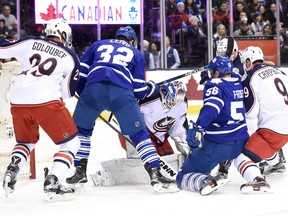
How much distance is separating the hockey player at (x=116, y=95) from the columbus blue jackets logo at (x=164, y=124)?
45 centimetres

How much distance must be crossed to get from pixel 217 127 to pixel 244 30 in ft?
20.7

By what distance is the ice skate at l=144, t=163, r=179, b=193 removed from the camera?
4.68 m

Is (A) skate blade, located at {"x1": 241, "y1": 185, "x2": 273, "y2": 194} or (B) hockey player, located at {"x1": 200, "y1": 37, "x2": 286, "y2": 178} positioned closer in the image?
(A) skate blade, located at {"x1": 241, "y1": 185, "x2": 273, "y2": 194}

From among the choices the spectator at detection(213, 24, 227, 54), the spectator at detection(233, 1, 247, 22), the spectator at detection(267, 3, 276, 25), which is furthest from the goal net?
the spectator at detection(267, 3, 276, 25)

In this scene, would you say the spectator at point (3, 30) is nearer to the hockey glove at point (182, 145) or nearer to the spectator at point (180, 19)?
the spectator at point (180, 19)

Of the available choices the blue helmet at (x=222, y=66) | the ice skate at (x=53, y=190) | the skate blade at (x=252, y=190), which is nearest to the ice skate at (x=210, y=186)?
the skate blade at (x=252, y=190)

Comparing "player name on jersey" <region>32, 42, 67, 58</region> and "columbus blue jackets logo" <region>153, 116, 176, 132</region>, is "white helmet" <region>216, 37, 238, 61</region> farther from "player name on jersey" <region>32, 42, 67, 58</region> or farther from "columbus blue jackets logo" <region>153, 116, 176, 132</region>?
"player name on jersey" <region>32, 42, 67, 58</region>

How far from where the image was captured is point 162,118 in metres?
5.43

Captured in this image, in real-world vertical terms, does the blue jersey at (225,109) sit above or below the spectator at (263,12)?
below

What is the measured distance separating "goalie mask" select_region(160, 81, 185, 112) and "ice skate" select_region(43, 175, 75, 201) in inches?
46.5

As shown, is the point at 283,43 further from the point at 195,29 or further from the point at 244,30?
the point at 195,29

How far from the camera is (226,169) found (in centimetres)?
520

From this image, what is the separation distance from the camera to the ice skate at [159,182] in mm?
4680

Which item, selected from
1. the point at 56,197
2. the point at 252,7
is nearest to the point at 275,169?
the point at 56,197
